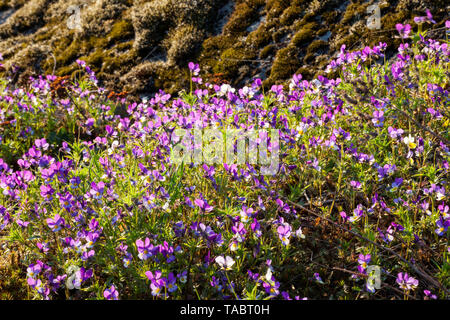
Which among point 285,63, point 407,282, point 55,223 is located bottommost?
point 407,282

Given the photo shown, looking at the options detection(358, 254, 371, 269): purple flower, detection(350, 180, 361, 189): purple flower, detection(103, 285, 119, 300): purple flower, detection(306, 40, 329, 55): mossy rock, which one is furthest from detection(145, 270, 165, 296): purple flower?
detection(306, 40, 329, 55): mossy rock

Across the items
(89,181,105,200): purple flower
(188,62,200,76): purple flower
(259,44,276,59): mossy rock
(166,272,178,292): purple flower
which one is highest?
(188,62,200,76): purple flower

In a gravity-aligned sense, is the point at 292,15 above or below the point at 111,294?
above

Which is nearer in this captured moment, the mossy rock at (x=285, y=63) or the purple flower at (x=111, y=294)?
the purple flower at (x=111, y=294)

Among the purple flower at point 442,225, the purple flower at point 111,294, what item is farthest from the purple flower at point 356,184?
the purple flower at point 111,294

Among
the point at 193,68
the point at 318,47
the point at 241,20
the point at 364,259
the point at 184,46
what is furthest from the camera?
the point at 241,20

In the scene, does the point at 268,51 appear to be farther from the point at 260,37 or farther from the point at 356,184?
the point at 356,184

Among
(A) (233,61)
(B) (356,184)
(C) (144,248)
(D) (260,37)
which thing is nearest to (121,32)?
(A) (233,61)

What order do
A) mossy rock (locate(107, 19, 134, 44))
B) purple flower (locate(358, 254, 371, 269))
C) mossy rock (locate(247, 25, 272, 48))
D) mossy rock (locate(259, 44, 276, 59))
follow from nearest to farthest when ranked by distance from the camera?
purple flower (locate(358, 254, 371, 269))
mossy rock (locate(259, 44, 276, 59))
mossy rock (locate(247, 25, 272, 48))
mossy rock (locate(107, 19, 134, 44))

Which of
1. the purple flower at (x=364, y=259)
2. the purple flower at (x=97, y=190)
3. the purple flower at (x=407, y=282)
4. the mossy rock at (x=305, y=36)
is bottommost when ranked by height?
the purple flower at (x=407, y=282)

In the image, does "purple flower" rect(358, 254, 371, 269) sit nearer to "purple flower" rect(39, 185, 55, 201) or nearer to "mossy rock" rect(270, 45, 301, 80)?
"purple flower" rect(39, 185, 55, 201)

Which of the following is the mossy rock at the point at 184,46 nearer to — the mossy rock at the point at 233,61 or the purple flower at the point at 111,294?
the mossy rock at the point at 233,61
